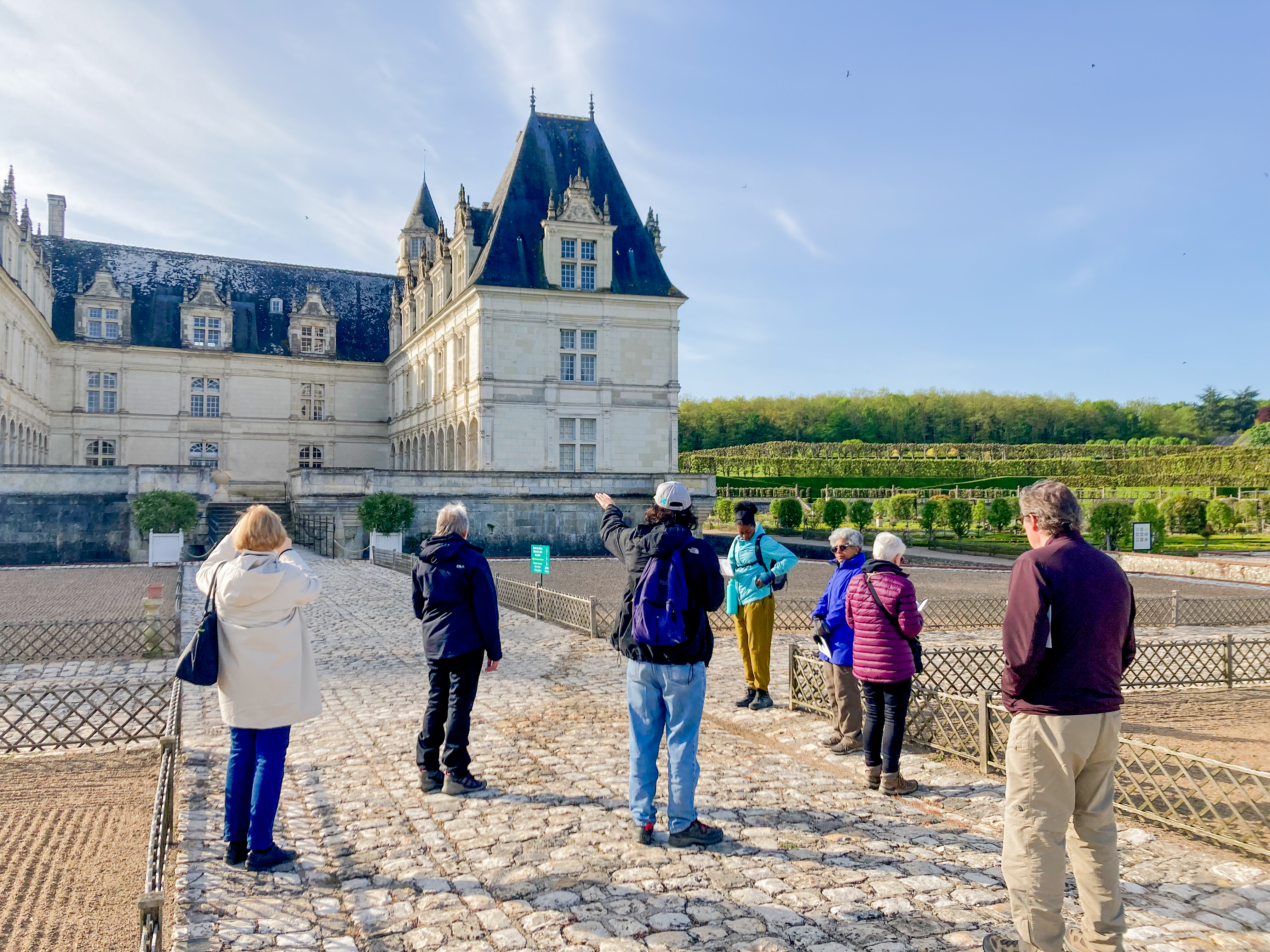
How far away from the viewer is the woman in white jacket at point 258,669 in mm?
4539

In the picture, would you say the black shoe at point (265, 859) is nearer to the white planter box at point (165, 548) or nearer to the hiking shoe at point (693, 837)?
the hiking shoe at point (693, 837)

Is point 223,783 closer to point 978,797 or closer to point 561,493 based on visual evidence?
point 978,797

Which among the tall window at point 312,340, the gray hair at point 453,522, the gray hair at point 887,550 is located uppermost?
the tall window at point 312,340

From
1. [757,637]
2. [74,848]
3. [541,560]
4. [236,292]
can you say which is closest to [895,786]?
[757,637]

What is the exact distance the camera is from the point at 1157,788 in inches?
212

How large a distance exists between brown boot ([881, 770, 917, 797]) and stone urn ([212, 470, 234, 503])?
27647mm

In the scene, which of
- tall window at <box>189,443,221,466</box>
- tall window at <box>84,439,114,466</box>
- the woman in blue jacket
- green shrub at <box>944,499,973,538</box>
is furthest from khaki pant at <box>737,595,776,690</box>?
tall window at <box>84,439,114,466</box>

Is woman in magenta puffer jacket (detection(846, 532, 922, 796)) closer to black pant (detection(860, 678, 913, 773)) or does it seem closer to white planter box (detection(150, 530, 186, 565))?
black pant (detection(860, 678, 913, 773))

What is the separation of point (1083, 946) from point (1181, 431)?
9694cm

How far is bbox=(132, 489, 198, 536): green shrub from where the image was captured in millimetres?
24516

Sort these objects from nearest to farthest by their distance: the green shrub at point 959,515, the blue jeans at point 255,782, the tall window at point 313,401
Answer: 1. the blue jeans at point 255,782
2. the green shrub at point 959,515
3. the tall window at point 313,401

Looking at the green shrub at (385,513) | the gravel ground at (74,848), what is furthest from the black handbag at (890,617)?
the green shrub at (385,513)

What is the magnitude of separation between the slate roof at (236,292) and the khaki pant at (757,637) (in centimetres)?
4000

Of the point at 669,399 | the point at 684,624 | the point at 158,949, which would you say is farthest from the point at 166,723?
the point at 669,399
